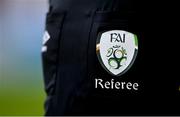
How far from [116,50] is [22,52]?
2.50 metres

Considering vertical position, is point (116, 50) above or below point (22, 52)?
above

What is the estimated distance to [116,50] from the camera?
1.14 meters

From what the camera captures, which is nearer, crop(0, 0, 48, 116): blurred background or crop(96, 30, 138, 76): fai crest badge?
crop(96, 30, 138, 76): fai crest badge

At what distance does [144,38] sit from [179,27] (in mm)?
86

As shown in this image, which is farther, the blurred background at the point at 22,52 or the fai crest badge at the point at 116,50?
the blurred background at the point at 22,52

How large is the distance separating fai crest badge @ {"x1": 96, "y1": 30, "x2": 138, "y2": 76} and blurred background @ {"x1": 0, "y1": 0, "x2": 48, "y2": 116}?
228 centimetres

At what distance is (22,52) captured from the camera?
3.56 metres

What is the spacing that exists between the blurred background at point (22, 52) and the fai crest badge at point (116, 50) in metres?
2.28

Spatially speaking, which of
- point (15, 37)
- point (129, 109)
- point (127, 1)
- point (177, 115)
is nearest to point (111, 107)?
point (129, 109)

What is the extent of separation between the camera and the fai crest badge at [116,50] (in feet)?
3.68

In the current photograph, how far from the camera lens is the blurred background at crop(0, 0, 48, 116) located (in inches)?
136

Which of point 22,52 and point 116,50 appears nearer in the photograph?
point 116,50

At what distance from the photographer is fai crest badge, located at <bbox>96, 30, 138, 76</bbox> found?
112cm

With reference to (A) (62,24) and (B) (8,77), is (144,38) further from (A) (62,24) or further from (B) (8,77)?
(B) (8,77)
